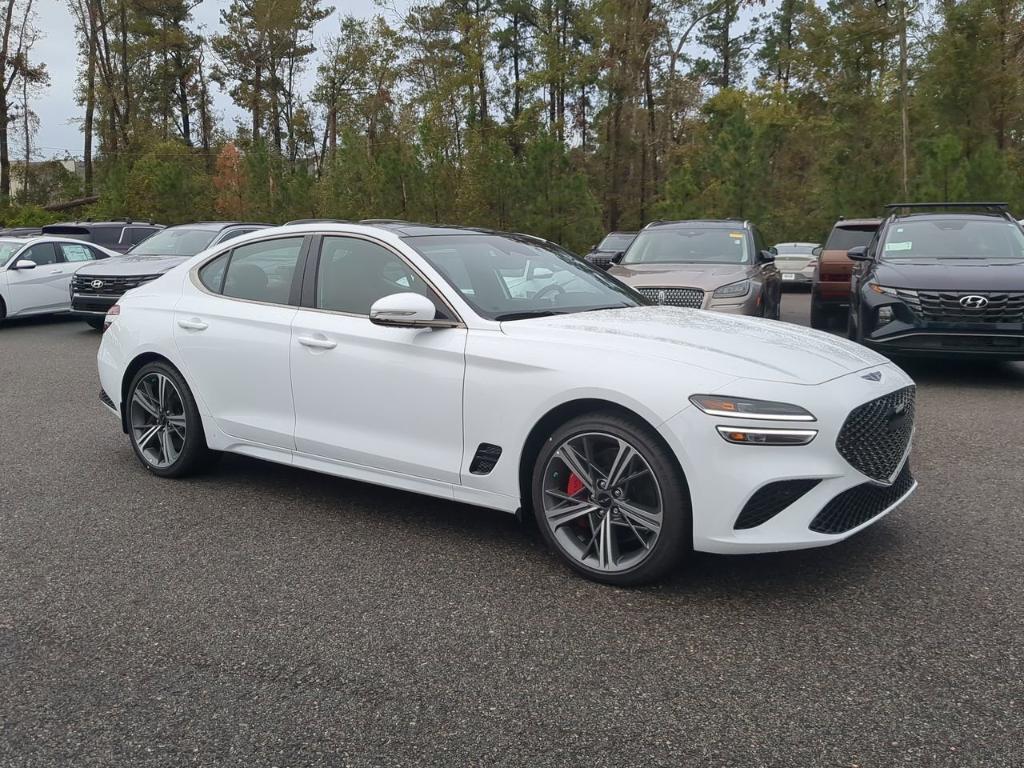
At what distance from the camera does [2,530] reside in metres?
4.66

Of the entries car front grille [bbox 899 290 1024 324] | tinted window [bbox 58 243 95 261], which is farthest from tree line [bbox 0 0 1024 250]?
car front grille [bbox 899 290 1024 324]

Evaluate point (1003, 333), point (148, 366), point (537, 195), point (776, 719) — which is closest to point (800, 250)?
point (537, 195)

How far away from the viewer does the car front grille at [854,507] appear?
3.59m

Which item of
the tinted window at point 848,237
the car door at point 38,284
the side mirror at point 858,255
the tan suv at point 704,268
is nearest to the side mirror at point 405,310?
the tan suv at point 704,268

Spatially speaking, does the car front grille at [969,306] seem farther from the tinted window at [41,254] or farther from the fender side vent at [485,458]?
the tinted window at [41,254]

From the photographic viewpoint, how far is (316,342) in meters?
4.75

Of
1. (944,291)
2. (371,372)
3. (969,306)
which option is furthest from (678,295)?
(371,372)

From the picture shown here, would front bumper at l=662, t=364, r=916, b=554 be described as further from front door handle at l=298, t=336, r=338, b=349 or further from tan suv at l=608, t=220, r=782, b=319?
tan suv at l=608, t=220, r=782, b=319

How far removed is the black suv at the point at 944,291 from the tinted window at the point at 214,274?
603cm

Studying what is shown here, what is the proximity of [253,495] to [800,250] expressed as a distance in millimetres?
22551

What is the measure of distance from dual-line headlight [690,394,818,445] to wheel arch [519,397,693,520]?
0.77 ft

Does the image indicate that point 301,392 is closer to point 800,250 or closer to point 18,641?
point 18,641

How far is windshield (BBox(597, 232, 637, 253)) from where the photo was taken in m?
21.4

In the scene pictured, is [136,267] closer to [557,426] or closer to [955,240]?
[955,240]
